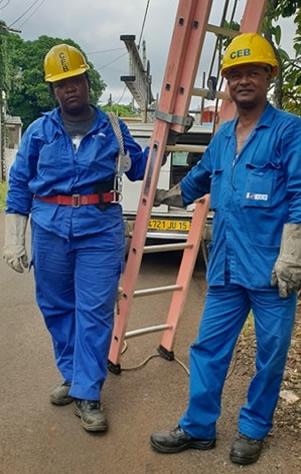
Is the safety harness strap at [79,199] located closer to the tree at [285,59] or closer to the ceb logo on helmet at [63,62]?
the ceb logo on helmet at [63,62]

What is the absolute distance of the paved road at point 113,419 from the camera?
289cm

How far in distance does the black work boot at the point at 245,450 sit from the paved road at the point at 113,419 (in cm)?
4

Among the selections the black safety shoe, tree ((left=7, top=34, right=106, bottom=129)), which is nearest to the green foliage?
tree ((left=7, top=34, right=106, bottom=129))

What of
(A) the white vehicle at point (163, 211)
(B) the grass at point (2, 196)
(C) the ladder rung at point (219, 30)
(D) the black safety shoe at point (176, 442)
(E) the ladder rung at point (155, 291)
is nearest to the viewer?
(D) the black safety shoe at point (176, 442)

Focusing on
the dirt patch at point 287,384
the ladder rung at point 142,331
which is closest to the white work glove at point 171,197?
the ladder rung at point 142,331

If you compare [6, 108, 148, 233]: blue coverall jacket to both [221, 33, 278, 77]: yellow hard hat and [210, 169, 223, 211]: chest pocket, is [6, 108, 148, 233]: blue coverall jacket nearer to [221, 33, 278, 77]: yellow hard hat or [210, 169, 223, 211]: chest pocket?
[210, 169, 223, 211]: chest pocket

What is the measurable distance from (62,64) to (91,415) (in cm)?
206

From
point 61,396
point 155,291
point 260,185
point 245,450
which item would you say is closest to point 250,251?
point 260,185

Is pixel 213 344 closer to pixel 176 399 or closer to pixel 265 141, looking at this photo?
pixel 176 399

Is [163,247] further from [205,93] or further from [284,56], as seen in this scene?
[284,56]

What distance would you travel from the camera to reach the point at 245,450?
291 centimetres

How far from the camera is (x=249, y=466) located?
290 centimetres

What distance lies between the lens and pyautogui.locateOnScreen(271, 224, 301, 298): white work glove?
8.44 feet

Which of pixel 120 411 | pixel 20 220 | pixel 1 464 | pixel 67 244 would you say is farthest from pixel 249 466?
pixel 20 220
